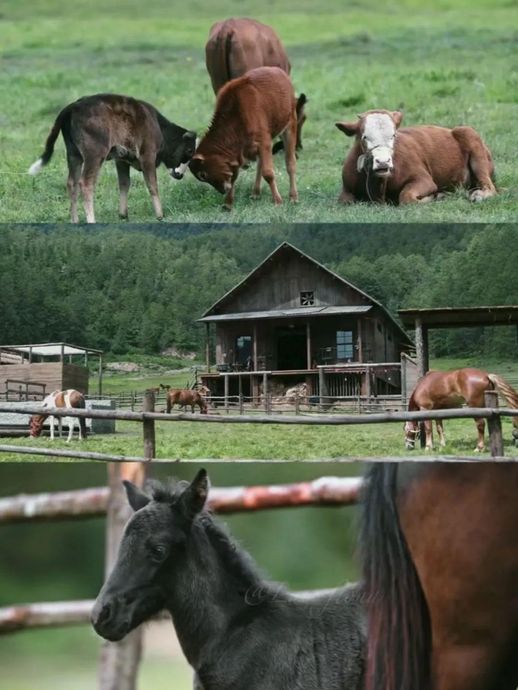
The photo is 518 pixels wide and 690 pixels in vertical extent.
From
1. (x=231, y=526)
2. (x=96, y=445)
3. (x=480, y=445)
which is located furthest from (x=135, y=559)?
(x=480, y=445)

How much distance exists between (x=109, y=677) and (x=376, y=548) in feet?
3.59

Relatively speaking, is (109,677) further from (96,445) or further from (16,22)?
(16,22)

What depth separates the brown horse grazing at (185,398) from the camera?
5.30 meters

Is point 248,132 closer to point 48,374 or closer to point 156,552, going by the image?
point 48,374

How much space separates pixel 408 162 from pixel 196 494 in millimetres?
2034

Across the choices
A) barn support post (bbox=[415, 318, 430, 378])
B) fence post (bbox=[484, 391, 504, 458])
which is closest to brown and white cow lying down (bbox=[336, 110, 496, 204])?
barn support post (bbox=[415, 318, 430, 378])

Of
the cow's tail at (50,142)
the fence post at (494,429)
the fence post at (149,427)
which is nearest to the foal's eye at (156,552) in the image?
the fence post at (149,427)

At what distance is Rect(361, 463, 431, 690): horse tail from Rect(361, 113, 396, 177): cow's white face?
5.56 ft

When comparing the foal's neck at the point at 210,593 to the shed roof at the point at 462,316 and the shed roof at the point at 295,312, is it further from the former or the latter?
the shed roof at the point at 462,316

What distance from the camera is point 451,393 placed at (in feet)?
17.0

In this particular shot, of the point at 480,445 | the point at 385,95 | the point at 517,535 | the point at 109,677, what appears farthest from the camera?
the point at 385,95

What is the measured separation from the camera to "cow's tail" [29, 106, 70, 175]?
17.8 ft

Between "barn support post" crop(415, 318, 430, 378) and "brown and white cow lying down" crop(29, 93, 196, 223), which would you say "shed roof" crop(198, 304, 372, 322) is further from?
"brown and white cow lying down" crop(29, 93, 196, 223)

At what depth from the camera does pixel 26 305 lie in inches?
209
